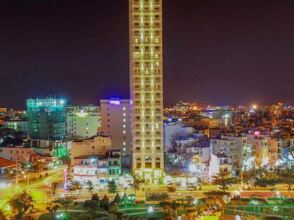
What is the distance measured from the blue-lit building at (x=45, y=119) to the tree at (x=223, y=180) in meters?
15.5

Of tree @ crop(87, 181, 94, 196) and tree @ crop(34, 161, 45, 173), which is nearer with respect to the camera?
tree @ crop(87, 181, 94, 196)

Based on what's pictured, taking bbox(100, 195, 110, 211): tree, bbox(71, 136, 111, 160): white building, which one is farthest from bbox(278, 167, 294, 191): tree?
bbox(71, 136, 111, 160): white building

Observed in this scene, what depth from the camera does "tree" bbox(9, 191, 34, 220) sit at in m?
16.4

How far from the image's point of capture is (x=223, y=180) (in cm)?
2092

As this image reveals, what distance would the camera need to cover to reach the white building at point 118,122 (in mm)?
27625

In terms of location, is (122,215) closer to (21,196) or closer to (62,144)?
(21,196)

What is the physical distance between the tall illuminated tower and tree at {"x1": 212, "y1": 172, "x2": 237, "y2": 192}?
7.95 ft

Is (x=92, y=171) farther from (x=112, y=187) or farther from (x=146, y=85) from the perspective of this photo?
(x=146, y=85)

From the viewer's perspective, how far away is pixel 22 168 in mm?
24422

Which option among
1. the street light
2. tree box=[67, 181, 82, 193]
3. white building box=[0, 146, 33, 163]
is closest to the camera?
the street light

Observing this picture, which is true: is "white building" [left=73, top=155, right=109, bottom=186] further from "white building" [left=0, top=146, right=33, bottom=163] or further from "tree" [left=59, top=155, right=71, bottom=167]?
"white building" [left=0, top=146, right=33, bottom=163]

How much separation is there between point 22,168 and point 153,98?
6.91 metres

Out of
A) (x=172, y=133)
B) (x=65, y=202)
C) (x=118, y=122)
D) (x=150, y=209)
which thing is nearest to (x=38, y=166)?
(x=118, y=122)

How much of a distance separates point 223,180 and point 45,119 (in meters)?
18.0
